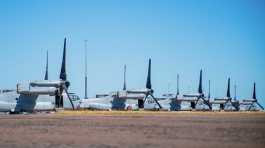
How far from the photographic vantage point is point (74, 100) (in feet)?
399

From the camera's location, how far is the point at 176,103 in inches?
6417

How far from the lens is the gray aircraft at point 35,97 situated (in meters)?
92.6

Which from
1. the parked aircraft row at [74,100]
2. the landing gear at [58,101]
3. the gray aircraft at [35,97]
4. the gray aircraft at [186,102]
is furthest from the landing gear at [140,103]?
the landing gear at [58,101]

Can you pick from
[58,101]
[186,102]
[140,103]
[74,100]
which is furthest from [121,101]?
[186,102]

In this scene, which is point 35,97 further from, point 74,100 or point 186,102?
point 186,102

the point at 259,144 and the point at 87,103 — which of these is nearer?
the point at 259,144

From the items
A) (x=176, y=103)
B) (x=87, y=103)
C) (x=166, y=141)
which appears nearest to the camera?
(x=166, y=141)

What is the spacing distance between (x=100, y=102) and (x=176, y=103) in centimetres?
3530

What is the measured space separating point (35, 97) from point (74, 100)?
26.5 metres

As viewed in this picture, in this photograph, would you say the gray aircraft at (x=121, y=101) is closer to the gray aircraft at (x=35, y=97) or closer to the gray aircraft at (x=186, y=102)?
the gray aircraft at (x=186, y=102)

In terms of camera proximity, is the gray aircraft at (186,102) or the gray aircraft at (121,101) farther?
the gray aircraft at (186,102)

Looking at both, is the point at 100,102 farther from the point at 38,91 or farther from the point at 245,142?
the point at 245,142

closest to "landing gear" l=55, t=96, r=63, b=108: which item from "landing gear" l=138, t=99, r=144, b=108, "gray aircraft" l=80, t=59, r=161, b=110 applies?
"gray aircraft" l=80, t=59, r=161, b=110

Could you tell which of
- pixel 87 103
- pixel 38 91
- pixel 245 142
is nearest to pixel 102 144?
pixel 245 142
